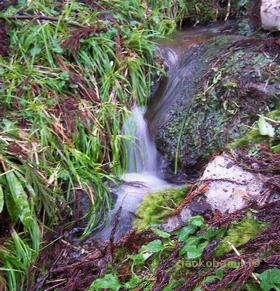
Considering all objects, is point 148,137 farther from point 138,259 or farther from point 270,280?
point 270,280

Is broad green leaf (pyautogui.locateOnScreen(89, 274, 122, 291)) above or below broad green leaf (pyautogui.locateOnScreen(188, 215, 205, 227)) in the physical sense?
below

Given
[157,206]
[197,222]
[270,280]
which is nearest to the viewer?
[270,280]

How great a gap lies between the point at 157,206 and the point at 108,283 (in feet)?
2.47

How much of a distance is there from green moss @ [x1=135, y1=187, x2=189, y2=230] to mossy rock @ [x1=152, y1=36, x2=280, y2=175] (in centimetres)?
46

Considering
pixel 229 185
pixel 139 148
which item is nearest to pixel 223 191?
pixel 229 185

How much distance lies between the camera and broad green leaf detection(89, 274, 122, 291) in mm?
1762

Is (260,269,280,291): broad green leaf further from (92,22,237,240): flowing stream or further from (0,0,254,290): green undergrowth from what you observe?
(0,0,254,290): green undergrowth

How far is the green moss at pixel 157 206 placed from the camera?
2364 millimetres

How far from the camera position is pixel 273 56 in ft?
10.2

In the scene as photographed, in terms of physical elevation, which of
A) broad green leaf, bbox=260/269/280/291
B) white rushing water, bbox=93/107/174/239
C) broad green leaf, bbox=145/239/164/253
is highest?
broad green leaf, bbox=260/269/280/291

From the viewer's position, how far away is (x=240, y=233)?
172 centimetres

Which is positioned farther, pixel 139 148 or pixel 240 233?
pixel 139 148

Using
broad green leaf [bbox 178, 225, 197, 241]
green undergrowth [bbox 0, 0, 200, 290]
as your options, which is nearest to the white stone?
broad green leaf [bbox 178, 225, 197, 241]

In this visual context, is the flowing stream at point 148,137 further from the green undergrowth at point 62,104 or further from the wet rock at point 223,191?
the wet rock at point 223,191
